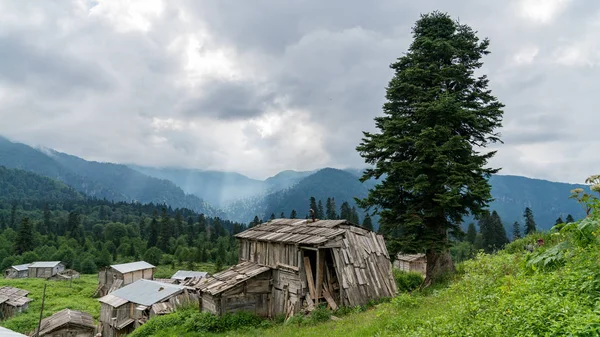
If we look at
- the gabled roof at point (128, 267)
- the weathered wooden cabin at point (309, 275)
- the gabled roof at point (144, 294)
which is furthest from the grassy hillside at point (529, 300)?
the gabled roof at point (128, 267)

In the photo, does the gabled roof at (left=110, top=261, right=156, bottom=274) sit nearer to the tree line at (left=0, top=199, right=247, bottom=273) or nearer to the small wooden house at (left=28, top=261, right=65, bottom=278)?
the tree line at (left=0, top=199, right=247, bottom=273)

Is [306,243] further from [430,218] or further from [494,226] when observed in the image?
[494,226]

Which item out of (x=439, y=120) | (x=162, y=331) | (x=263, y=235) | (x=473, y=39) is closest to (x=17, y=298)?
(x=162, y=331)

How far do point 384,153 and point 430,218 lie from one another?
5.18 meters

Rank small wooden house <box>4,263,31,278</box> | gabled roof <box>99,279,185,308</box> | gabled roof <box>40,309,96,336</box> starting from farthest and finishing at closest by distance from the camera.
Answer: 1. small wooden house <box>4,263,31,278</box>
2. gabled roof <box>40,309,96,336</box>
3. gabled roof <box>99,279,185,308</box>

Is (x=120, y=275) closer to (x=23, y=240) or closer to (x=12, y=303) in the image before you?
(x=12, y=303)

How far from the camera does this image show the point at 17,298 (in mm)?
55219

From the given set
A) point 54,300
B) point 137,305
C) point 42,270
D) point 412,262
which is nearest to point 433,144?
point 137,305

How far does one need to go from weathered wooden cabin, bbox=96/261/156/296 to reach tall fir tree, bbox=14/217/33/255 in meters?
53.4

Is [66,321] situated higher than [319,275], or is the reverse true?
[319,275]

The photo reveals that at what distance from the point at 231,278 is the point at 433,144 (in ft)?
54.1

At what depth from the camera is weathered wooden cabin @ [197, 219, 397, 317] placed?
70.8 feet

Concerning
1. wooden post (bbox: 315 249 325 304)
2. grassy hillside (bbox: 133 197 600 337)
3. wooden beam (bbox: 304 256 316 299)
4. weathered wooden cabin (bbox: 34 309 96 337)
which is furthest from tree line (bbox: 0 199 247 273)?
grassy hillside (bbox: 133 197 600 337)

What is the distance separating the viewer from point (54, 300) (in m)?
60.8
